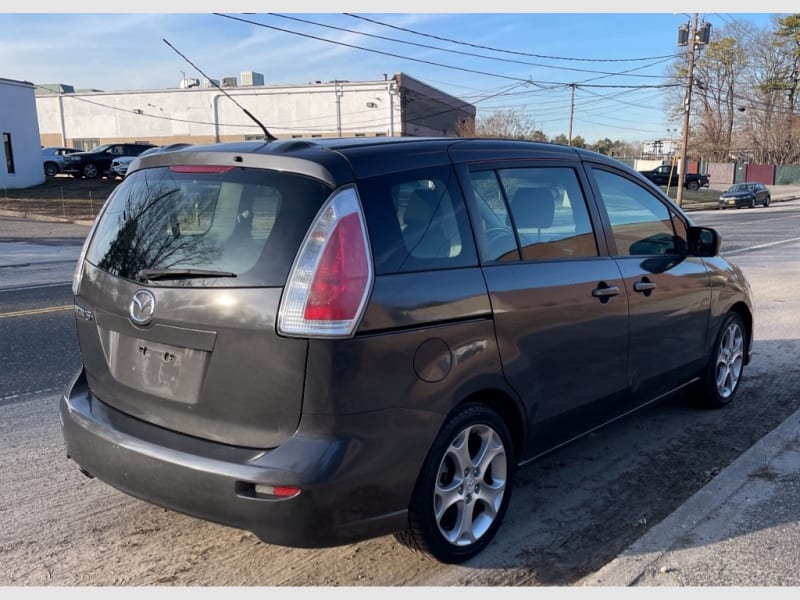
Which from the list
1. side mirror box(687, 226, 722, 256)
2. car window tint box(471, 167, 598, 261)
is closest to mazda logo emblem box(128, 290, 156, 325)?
car window tint box(471, 167, 598, 261)

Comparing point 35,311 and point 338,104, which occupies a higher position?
point 338,104

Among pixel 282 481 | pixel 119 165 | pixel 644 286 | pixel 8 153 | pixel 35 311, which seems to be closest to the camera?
pixel 282 481

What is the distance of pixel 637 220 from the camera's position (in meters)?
4.43

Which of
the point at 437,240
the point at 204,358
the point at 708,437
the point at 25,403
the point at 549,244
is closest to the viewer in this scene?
the point at 204,358

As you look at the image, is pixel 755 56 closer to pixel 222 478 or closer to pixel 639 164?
pixel 639 164

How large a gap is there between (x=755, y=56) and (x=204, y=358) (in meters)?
90.3

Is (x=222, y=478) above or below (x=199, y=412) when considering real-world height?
below

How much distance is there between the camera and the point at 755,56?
7906cm

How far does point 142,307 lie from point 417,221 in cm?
120

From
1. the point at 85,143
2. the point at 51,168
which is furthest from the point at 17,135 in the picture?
the point at 85,143

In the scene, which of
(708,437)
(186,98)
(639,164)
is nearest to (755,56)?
(639,164)

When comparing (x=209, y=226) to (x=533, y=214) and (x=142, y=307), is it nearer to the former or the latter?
(x=142, y=307)

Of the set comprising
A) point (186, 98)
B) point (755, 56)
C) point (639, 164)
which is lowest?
point (639, 164)

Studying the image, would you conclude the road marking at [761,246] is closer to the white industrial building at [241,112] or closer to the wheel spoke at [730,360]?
the wheel spoke at [730,360]
